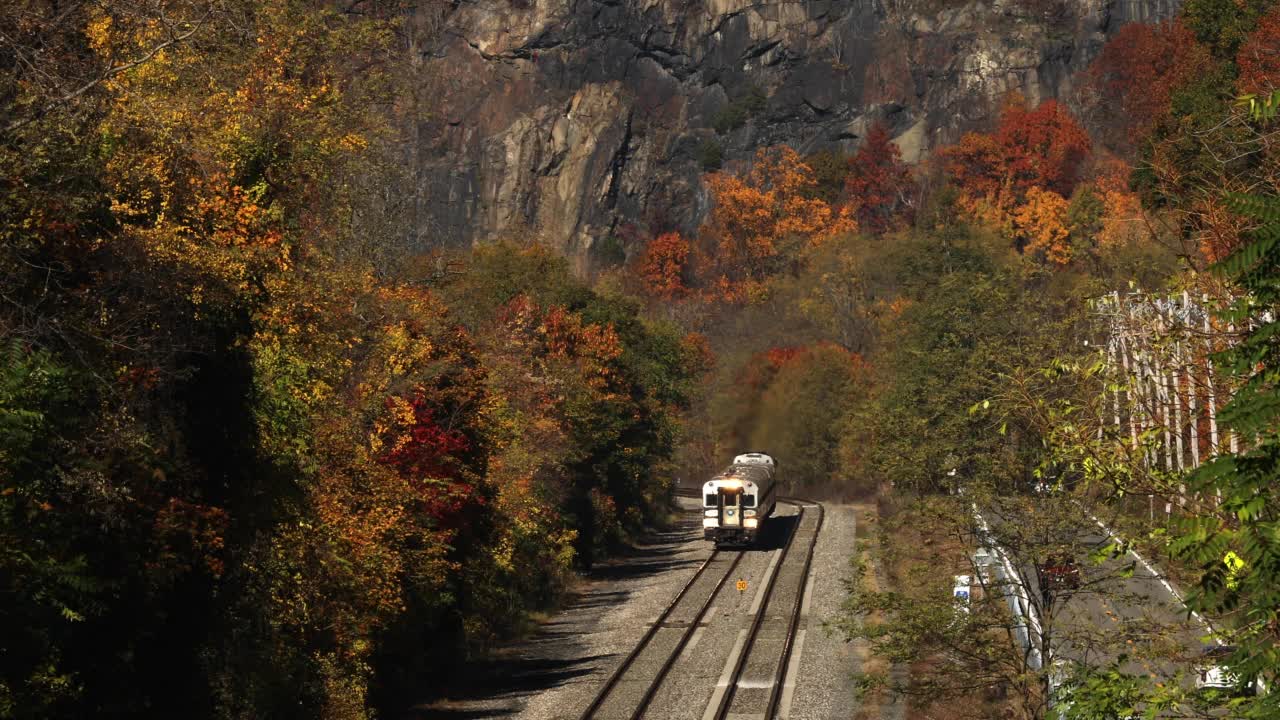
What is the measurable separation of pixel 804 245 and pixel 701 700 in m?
84.0

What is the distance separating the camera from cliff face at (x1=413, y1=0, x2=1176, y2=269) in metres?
130

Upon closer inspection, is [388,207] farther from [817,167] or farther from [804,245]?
[817,167]

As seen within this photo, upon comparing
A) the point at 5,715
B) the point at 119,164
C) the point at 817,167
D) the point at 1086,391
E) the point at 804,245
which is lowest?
the point at 5,715

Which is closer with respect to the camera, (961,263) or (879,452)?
(879,452)

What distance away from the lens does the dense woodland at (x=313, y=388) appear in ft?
43.0

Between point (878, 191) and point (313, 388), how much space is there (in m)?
101

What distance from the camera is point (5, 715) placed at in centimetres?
1256

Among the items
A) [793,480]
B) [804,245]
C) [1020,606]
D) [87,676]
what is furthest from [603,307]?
[804,245]

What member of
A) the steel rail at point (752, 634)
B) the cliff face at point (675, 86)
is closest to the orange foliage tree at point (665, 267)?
the cliff face at point (675, 86)

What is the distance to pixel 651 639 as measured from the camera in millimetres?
33812

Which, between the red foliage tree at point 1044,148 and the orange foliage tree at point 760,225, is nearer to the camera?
the red foliage tree at point 1044,148

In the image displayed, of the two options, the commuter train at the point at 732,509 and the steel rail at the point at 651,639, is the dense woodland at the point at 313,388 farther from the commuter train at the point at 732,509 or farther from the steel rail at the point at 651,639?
the steel rail at the point at 651,639

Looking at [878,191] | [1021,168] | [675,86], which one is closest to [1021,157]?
[1021,168]

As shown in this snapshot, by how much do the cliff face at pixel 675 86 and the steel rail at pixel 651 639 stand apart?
84.1m
